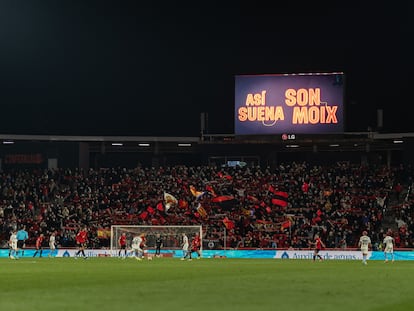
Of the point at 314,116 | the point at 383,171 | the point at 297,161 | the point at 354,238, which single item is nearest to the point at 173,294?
the point at 354,238

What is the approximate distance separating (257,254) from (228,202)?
35.3 feet

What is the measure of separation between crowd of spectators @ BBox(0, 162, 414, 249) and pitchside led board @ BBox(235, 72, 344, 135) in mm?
5029

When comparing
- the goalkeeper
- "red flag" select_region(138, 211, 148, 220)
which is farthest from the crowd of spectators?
the goalkeeper

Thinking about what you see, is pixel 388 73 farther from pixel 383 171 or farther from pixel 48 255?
pixel 48 255

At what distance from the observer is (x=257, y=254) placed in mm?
57000

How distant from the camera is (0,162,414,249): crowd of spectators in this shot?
59.6 metres

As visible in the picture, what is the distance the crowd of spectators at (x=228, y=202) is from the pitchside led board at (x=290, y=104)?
5.03 meters

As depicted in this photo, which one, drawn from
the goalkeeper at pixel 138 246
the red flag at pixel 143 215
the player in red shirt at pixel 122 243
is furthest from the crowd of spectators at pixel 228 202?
the goalkeeper at pixel 138 246

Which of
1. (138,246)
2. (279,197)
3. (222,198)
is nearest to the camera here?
(138,246)

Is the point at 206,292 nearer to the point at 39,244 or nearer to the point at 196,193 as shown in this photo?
the point at 39,244

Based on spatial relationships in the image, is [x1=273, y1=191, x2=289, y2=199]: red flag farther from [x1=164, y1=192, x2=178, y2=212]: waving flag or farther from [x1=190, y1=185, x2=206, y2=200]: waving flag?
[x1=164, y1=192, x2=178, y2=212]: waving flag

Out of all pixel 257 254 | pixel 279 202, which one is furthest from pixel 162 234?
pixel 279 202

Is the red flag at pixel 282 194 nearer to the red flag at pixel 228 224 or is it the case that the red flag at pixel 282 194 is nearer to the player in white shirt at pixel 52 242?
the red flag at pixel 228 224

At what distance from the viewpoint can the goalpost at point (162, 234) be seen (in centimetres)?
6003
